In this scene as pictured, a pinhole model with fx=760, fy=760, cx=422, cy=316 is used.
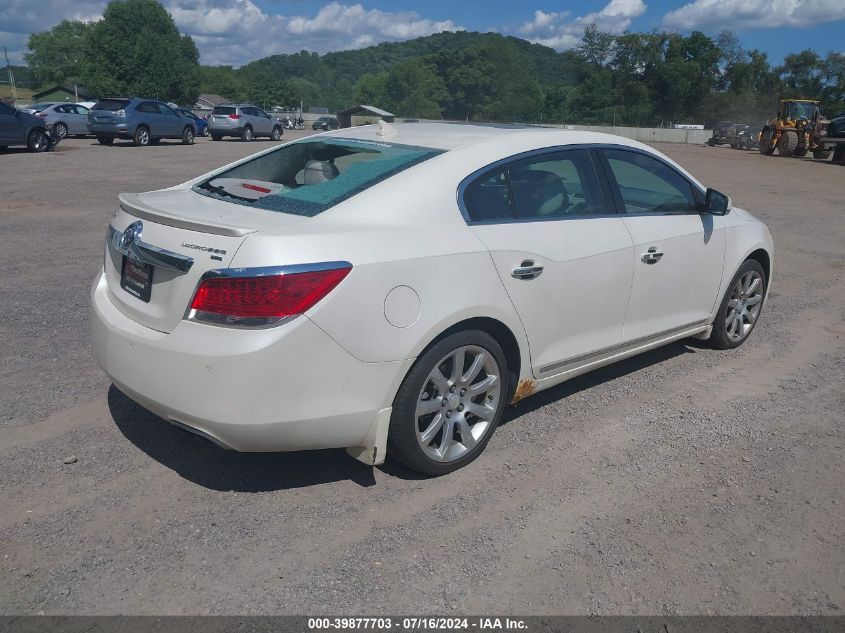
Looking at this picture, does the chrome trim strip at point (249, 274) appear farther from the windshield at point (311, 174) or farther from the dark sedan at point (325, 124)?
the dark sedan at point (325, 124)

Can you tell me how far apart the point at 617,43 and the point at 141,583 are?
91189mm

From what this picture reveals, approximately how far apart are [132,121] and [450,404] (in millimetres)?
26418

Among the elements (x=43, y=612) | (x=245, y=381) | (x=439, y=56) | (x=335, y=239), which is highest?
(x=439, y=56)

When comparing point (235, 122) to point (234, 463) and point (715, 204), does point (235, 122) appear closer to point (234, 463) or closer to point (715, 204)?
point (715, 204)

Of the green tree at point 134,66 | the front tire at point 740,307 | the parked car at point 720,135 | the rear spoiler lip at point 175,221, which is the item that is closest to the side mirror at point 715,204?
the front tire at point 740,307

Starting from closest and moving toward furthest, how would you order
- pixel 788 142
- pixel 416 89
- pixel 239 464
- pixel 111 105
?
pixel 239 464 < pixel 111 105 < pixel 788 142 < pixel 416 89

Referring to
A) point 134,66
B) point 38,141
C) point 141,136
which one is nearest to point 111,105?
point 141,136

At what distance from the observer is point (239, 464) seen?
12.8ft

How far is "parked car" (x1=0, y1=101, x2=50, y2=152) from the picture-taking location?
69.6 feet

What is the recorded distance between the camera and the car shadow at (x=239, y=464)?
3.74 metres

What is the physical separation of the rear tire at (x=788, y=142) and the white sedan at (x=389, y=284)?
34.1m

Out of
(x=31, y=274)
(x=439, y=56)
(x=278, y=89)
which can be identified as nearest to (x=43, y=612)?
(x=31, y=274)

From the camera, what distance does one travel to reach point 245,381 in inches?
122

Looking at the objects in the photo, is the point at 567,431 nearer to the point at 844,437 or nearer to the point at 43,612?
the point at 844,437
